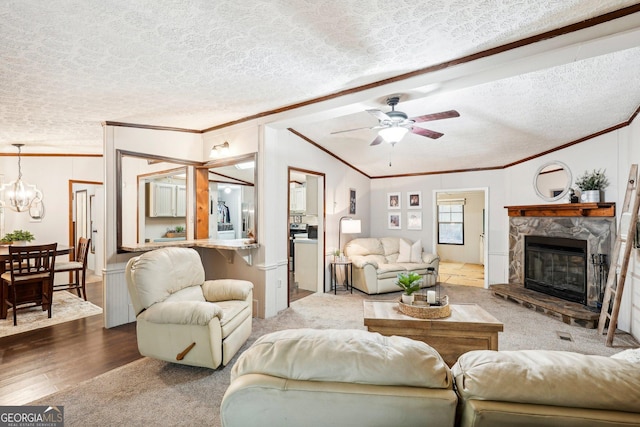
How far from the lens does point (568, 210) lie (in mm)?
4402

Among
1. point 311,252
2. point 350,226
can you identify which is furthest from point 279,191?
point 350,226

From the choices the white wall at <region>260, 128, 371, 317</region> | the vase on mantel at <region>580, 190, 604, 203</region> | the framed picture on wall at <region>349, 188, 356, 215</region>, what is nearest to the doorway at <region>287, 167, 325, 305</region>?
the white wall at <region>260, 128, 371, 317</region>

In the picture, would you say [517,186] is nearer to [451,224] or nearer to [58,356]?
[451,224]

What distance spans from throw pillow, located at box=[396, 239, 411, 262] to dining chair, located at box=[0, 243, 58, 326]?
538 cm

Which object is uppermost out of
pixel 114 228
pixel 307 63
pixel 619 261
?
pixel 307 63

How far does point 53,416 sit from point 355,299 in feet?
12.5

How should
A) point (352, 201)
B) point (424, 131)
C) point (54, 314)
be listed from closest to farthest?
point (424, 131) → point (54, 314) → point (352, 201)

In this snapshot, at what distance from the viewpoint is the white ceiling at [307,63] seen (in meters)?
1.90

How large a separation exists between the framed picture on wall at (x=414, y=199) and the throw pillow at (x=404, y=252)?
0.84 meters

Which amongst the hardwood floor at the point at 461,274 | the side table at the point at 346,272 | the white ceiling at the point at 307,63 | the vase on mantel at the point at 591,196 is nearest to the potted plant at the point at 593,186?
the vase on mantel at the point at 591,196

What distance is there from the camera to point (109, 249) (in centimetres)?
381

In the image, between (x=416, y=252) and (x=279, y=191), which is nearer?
(x=279, y=191)

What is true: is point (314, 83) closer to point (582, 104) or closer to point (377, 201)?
point (582, 104)

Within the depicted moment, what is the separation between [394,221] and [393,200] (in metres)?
0.46
